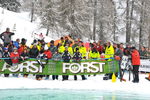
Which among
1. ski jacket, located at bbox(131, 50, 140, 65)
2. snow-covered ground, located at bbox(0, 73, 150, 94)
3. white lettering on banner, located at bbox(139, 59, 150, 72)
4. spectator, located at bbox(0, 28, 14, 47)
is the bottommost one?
snow-covered ground, located at bbox(0, 73, 150, 94)

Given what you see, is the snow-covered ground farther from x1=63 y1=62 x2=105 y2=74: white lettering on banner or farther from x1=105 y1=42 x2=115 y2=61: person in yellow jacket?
x1=105 y1=42 x2=115 y2=61: person in yellow jacket

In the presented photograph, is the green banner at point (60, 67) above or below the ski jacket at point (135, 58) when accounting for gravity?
below

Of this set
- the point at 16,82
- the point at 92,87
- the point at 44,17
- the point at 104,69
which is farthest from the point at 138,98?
the point at 44,17

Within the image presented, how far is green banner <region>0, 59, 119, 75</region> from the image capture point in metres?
Answer: 14.4

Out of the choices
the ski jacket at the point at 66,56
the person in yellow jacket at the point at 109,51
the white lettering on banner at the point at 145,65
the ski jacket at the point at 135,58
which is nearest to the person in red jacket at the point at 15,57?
the ski jacket at the point at 66,56

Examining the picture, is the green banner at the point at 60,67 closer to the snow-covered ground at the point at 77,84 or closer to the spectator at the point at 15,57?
the spectator at the point at 15,57

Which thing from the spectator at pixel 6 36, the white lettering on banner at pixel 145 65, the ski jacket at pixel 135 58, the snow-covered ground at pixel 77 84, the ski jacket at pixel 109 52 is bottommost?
the snow-covered ground at pixel 77 84

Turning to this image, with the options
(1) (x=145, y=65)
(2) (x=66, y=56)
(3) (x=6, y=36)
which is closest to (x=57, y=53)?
(2) (x=66, y=56)

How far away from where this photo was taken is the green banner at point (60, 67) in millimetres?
14398

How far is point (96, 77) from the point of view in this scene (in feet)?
51.5

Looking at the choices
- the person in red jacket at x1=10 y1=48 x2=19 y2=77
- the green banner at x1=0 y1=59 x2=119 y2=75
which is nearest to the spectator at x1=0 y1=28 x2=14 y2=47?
the person in red jacket at x1=10 y1=48 x2=19 y2=77

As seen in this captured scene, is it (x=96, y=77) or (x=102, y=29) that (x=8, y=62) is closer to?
(x=96, y=77)

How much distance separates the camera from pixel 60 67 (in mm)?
14586

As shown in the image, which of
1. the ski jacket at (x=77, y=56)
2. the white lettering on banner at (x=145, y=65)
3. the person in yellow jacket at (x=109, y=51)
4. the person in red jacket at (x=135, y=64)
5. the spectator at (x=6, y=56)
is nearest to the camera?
the person in red jacket at (x=135, y=64)
